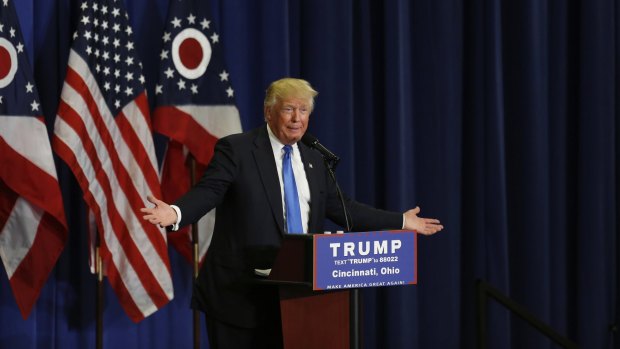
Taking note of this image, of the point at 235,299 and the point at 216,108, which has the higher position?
the point at 216,108

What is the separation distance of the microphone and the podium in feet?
1.23

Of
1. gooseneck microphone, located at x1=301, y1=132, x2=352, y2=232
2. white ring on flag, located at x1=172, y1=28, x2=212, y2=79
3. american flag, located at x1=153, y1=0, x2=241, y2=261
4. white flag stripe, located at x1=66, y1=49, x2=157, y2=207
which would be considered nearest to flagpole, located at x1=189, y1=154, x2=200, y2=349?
american flag, located at x1=153, y1=0, x2=241, y2=261

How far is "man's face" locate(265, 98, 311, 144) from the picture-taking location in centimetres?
321

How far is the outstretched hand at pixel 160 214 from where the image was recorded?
2855 mm

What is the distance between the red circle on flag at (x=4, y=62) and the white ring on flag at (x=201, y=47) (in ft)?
2.90

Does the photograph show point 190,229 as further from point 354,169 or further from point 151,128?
point 354,169

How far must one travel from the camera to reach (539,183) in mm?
5949

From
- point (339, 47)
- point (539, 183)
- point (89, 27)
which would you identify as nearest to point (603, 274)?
point (539, 183)

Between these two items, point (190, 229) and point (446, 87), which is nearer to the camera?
point (190, 229)

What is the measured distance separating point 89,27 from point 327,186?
1.95 meters

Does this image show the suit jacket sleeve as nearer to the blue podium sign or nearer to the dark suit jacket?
the dark suit jacket

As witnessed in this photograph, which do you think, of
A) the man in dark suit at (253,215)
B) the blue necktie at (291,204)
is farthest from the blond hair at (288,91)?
the blue necktie at (291,204)

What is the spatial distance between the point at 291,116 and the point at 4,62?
194 centimetres

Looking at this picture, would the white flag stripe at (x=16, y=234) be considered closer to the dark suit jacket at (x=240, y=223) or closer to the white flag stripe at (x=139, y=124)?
the white flag stripe at (x=139, y=124)
